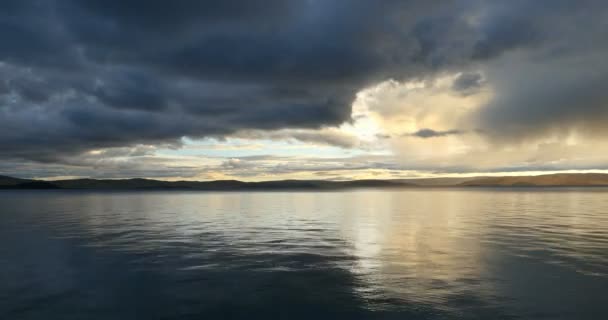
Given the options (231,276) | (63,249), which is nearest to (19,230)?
(63,249)

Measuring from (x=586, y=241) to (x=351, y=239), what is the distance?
2058cm

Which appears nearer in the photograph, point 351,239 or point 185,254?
point 185,254

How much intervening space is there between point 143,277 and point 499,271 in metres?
20.8

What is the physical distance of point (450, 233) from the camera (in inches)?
1598

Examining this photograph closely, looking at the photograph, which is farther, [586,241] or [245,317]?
[586,241]

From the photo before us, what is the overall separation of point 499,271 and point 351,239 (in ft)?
51.7

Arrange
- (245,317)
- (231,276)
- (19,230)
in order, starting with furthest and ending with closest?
(19,230)
(231,276)
(245,317)

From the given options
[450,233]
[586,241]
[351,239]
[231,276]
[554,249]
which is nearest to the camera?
[231,276]

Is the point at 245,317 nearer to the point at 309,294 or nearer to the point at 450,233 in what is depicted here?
the point at 309,294

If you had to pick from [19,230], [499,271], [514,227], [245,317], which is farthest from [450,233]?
[19,230]

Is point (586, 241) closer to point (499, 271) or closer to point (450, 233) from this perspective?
point (450, 233)

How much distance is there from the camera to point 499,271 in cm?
2280

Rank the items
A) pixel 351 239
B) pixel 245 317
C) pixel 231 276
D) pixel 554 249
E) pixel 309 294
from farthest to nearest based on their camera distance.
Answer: pixel 351 239, pixel 554 249, pixel 231 276, pixel 309 294, pixel 245 317

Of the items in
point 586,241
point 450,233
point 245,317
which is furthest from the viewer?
point 450,233
